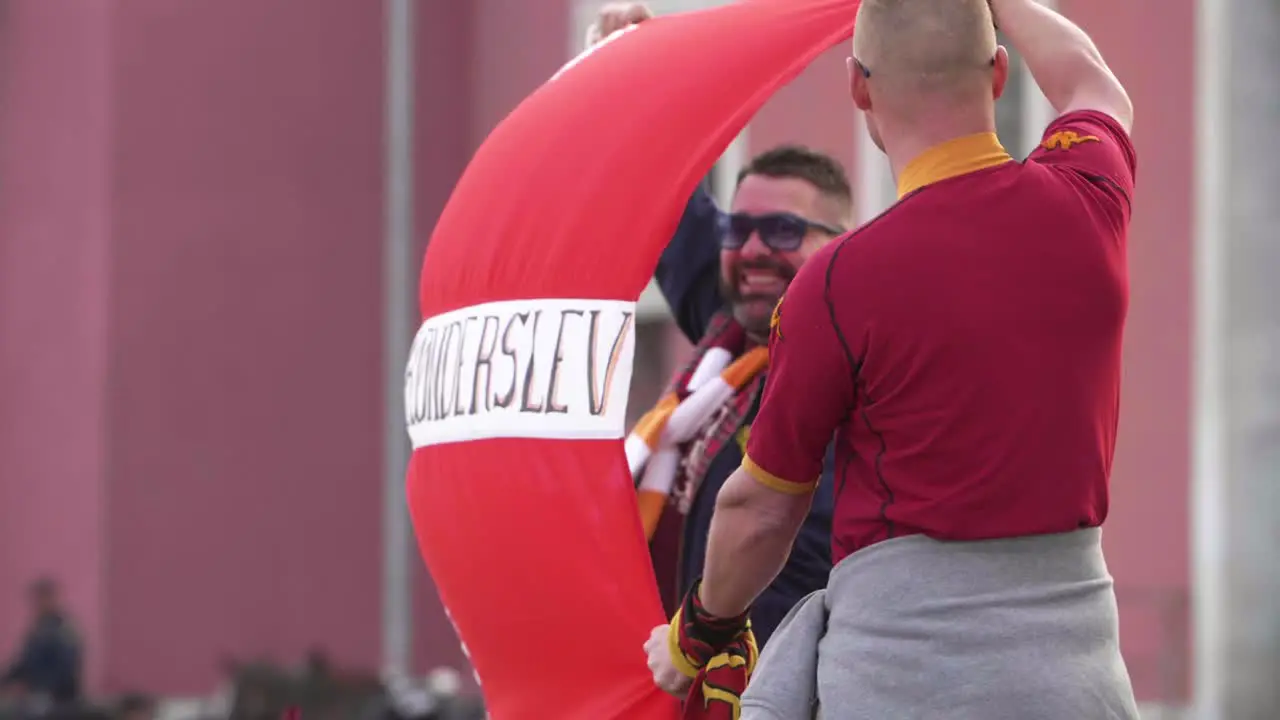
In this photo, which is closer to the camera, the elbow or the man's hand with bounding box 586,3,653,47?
the elbow

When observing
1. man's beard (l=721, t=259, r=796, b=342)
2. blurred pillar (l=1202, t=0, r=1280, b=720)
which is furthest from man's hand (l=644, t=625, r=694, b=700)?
blurred pillar (l=1202, t=0, r=1280, b=720)

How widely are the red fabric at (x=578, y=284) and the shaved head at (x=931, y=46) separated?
882 mm

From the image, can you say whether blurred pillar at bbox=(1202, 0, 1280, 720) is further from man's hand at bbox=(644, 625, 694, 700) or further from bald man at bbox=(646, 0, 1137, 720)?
bald man at bbox=(646, 0, 1137, 720)

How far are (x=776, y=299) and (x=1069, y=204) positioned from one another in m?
1.29

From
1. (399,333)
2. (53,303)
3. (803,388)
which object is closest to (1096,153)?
(803,388)

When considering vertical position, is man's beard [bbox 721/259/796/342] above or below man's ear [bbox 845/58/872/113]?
below

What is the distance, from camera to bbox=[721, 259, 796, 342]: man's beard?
13.9 feet

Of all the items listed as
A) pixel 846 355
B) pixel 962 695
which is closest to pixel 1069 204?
pixel 846 355

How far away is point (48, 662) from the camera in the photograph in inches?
556

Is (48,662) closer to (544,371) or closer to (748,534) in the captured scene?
(544,371)

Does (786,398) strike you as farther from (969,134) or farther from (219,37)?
(219,37)

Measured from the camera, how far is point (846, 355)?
295 centimetres

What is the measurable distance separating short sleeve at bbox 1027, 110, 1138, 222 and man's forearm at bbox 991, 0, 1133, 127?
62 millimetres

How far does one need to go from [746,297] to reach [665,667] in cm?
97
